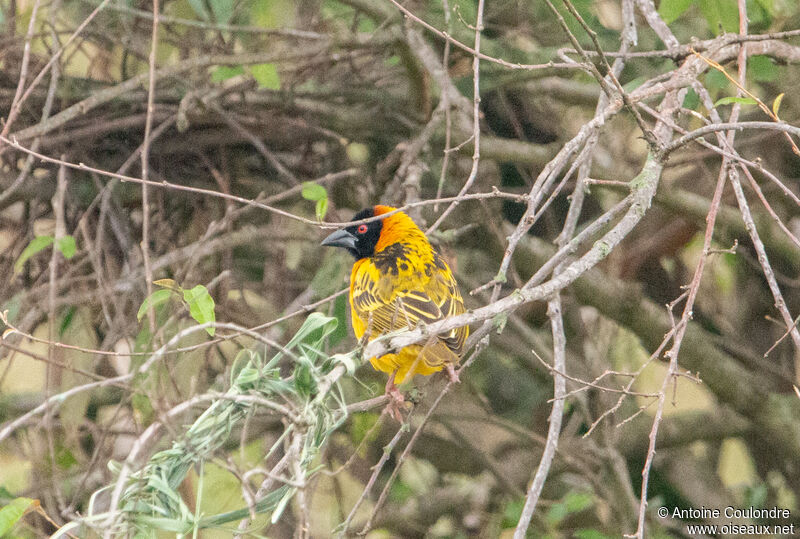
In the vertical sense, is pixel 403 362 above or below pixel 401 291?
below

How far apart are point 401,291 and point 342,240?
0.54 metres

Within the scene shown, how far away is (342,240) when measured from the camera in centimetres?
385

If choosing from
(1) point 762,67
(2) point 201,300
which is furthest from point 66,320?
(1) point 762,67

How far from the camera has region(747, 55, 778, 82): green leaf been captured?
3309 mm

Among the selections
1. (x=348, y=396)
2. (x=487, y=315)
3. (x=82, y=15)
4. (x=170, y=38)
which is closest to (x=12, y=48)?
(x=82, y=15)

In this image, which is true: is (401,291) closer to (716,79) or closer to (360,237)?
(360,237)

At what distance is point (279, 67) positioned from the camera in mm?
4246

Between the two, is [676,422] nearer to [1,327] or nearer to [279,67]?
[279,67]

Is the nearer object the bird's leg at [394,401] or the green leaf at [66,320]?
the bird's leg at [394,401]

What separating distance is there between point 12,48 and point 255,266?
161 cm

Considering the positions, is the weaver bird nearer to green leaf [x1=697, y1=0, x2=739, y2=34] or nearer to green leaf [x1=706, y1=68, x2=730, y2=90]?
green leaf [x1=706, y1=68, x2=730, y2=90]

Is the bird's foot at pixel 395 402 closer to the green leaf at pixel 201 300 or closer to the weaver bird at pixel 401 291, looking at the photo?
the weaver bird at pixel 401 291

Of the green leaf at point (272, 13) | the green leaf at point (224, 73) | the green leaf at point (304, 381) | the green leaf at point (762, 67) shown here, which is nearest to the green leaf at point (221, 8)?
the green leaf at point (224, 73)

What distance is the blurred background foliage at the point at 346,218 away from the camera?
3793mm
